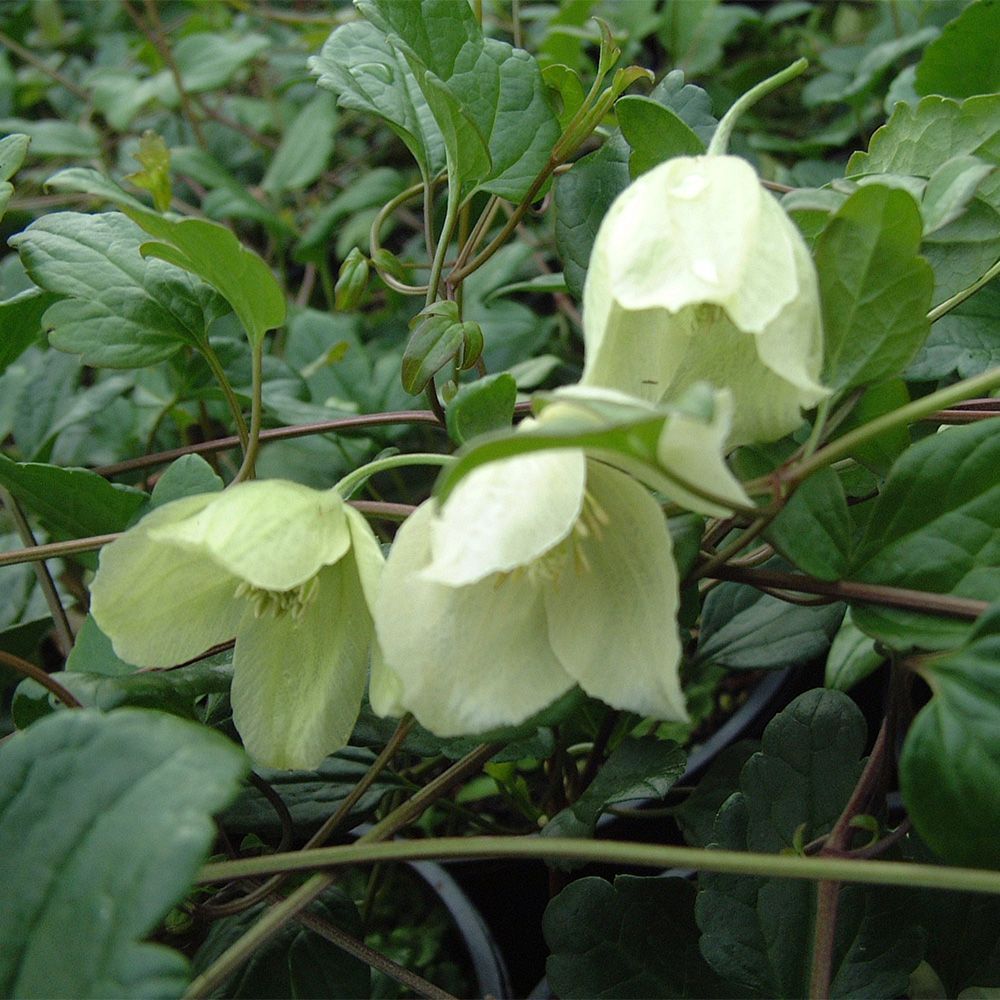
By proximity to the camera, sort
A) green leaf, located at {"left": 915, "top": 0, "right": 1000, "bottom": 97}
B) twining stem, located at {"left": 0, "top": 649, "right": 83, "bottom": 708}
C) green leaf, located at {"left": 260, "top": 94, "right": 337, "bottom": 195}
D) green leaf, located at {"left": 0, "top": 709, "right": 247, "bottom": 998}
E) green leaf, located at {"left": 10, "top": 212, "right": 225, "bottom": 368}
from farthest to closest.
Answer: green leaf, located at {"left": 260, "top": 94, "right": 337, "bottom": 195} → green leaf, located at {"left": 915, "top": 0, "right": 1000, "bottom": 97} → green leaf, located at {"left": 10, "top": 212, "right": 225, "bottom": 368} → twining stem, located at {"left": 0, "top": 649, "right": 83, "bottom": 708} → green leaf, located at {"left": 0, "top": 709, "right": 247, "bottom": 998}

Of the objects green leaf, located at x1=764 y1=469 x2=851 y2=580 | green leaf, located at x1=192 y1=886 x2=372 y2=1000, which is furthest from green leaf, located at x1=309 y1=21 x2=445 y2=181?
green leaf, located at x1=192 y1=886 x2=372 y2=1000

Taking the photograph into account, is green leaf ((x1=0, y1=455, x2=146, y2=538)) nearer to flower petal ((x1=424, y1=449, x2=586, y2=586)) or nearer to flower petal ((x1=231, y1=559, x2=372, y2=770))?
flower petal ((x1=231, y1=559, x2=372, y2=770))

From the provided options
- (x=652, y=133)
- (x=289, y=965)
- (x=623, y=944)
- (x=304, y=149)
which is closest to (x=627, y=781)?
(x=623, y=944)

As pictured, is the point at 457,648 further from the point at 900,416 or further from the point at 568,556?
the point at 900,416

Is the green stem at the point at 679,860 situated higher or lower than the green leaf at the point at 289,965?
higher

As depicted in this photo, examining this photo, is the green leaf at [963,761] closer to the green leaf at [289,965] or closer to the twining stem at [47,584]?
the green leaf at [289,965]

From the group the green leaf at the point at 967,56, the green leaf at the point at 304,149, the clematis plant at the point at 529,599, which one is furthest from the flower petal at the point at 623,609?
the green leaf at the point at 304,149
